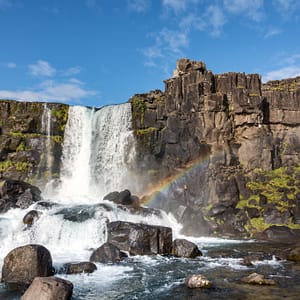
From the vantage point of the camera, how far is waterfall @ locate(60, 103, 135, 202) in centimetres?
5275

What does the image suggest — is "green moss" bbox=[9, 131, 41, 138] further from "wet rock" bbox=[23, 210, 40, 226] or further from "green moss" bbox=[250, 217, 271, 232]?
"green moss" bbox=[250, 217, 271, 232]

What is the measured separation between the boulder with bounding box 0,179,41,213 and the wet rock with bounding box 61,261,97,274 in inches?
757

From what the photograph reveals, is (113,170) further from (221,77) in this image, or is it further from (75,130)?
(221,77)

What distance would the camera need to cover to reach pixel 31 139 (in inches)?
2222

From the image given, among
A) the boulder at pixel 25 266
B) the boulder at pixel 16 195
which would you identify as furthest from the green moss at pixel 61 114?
the boulder at pixel 25 266

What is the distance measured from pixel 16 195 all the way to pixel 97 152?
14.4m

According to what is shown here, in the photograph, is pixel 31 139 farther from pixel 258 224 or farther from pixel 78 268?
pixel 78 268

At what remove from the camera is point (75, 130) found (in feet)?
188

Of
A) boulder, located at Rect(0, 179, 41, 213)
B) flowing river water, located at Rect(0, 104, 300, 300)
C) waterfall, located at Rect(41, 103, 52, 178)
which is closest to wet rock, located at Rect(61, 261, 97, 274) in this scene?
flowing river water, located at Rect(0, 104, 300, 300)

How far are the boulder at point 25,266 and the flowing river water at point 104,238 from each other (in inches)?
42.8

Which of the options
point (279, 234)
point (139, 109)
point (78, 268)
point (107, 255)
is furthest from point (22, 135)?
point (279, 234)

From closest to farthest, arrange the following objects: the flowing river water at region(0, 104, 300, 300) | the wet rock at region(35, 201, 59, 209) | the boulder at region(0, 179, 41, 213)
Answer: the flowing river water at region(0, 104, 300, 300) → the wet rock at region(35, 201, 59, 209) → the boulder at region(0, 179, 41, 213)

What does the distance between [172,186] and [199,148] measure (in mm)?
5874

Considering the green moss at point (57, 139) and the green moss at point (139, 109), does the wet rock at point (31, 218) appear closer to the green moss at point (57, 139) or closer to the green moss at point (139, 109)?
the green moss at point (57, 139)
